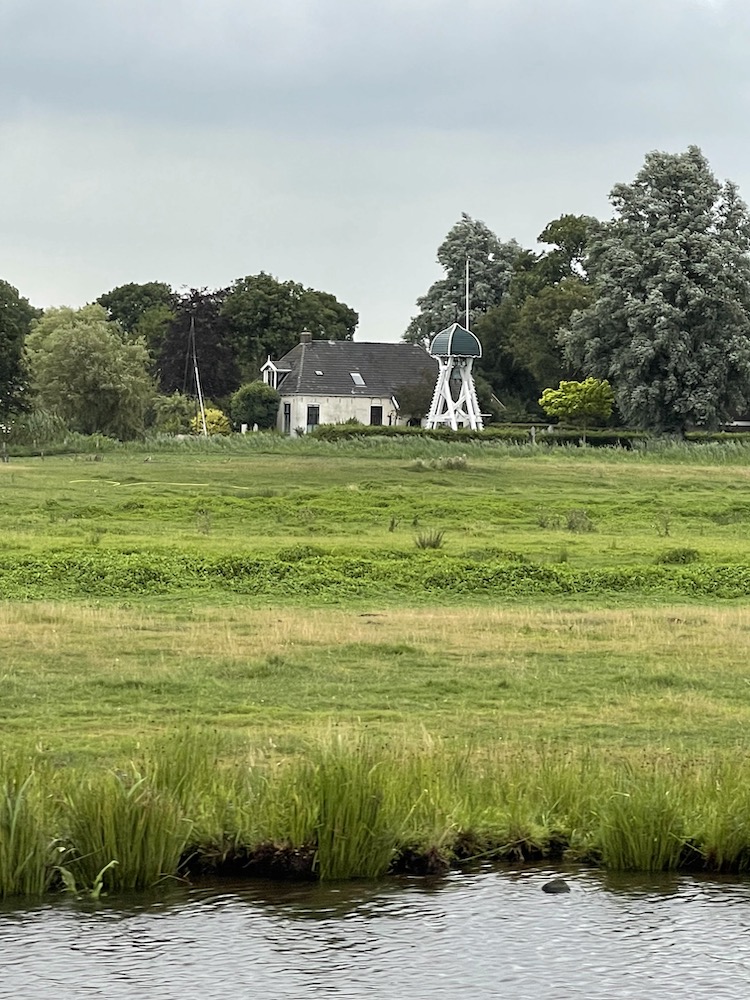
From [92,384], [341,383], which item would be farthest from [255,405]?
[92,384]

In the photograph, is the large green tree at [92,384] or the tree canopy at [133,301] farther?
the tree canopy at [133,301]

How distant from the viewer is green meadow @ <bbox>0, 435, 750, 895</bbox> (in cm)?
1067

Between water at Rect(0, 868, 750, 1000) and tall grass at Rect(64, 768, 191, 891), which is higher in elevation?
tall grass at Rect(64, 768, 191, 891)

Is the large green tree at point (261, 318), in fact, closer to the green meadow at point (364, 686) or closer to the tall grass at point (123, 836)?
the green meadow at point (364, 686)

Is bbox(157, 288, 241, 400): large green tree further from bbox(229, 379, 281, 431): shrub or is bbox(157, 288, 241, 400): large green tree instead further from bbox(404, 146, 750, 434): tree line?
bbox(404, 146, 750, 434): tree line

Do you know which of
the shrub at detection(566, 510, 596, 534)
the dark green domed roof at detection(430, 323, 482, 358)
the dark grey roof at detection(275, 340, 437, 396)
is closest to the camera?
the shrub at detection(566, 510, 596, 534)

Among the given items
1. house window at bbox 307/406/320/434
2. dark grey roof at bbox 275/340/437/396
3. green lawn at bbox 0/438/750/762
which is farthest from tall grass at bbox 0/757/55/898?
house window at bbox 307/406/320/434

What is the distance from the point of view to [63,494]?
43219 mm

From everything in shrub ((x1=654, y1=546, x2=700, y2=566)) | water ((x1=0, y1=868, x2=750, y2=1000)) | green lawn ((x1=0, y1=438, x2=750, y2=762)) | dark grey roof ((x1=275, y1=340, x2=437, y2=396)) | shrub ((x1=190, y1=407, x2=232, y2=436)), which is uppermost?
dark grey roof ((x1=275, y1=340, x2=437, y2=396))

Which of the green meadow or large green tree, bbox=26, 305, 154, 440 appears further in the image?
large green tree, bbox=26, 305, 154, 440

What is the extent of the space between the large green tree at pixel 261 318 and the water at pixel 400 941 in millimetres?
110574

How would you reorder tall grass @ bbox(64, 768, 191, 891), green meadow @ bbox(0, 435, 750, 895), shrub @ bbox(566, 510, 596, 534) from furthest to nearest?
shrub @ bbox(566, 510, 596, 534) < green meadow @ bbox(0, 435, 750, 895) < tall grass @ bbox(64, 768, 191, 891)

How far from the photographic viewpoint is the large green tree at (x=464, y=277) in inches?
4946

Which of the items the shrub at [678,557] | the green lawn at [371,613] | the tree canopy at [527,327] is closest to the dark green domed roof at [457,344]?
the tree canopy at [527,327]
